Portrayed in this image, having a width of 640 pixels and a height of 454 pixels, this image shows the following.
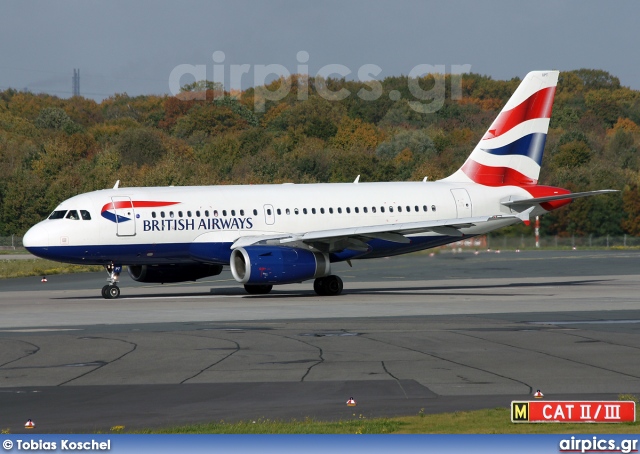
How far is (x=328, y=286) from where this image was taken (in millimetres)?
36406

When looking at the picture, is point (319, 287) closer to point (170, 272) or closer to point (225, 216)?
point (225, 216)

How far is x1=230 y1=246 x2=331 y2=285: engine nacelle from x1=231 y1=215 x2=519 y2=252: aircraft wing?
62cm

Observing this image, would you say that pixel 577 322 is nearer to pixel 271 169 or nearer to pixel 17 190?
pixel 17 190

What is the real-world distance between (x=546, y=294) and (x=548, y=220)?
33.6 metres

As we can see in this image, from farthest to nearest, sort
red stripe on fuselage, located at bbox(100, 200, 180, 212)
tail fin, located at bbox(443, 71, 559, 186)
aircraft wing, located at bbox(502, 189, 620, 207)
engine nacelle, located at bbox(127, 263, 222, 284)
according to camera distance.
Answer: tail fin, located at bbox(443, 71, 559, 186)
aircraft wing, located at bbox(502, 189, 620, 207)
engine nacelle, located at bbox(127, 263, 222, 284)
red stripe on fuselage, located at bbox(100, 200, 180, 212)

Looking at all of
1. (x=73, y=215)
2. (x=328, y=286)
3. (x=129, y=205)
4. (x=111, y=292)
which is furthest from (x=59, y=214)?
(x=328, y=286)

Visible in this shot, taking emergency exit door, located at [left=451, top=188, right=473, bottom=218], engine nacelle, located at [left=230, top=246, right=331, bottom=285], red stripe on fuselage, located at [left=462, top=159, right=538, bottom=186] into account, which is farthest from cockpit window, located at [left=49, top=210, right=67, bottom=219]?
red stripe on fuselage, located at [left=462, top=159, right=538, bottom=186]

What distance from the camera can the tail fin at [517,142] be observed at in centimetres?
4062

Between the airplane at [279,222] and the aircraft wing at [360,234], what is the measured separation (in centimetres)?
4

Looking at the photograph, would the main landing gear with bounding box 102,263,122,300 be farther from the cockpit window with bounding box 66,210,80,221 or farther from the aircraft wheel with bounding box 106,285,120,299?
the cockpit window with bounding box 66,210,80,221

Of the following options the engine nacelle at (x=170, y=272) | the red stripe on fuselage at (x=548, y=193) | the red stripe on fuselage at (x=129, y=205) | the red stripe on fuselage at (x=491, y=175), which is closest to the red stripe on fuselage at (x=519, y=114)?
the red stripe on fuselage at (x=491, y=175)

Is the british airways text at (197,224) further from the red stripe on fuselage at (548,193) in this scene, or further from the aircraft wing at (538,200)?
the red stripe on fuselage at (548,193)

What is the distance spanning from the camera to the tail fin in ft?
133

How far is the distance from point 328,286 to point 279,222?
113 inches
